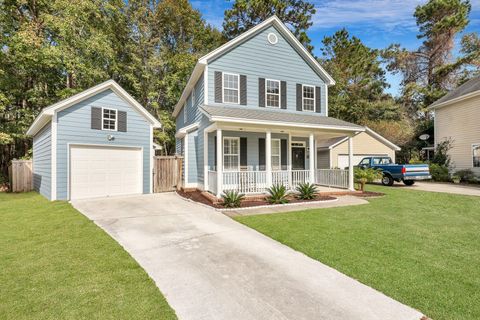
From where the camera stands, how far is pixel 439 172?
17844 mm

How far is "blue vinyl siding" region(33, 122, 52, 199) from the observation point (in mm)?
10656

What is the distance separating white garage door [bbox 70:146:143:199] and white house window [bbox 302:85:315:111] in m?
9.44

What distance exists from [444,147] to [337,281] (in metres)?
21.3

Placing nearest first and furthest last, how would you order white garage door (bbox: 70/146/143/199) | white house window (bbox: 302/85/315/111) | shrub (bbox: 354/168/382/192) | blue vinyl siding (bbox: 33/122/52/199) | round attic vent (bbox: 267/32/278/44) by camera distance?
blue vinyl siding (bbox: 33/122/52/199) → white garage door (bbox: 70/146/143/199) → round attic vent (bbox: 267/32/278/44) → white house window (bbox: 302/85/315/111) → shrub (bbox: 354/168/382/192)

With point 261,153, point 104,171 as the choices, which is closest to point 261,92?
point 261,153

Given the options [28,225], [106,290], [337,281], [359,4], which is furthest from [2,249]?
[359,4]

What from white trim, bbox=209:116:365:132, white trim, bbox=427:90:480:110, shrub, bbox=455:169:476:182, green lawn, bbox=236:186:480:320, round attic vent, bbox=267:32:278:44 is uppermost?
round attic vent, bbox=267:32:278:44

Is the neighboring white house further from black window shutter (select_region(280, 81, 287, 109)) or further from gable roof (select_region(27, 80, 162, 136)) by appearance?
gable roof (select_region(27, 80, 162, 136))

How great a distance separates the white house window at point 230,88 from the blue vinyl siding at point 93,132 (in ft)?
14.5

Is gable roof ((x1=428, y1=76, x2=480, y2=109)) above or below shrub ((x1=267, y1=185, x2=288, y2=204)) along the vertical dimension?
above

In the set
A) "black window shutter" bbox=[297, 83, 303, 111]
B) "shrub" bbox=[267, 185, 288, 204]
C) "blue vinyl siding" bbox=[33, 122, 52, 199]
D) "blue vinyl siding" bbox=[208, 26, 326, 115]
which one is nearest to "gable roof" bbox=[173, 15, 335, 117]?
"blue vinyl siding" bbox=[208, 26, 326, 115]

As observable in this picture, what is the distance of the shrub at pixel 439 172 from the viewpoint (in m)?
17.6

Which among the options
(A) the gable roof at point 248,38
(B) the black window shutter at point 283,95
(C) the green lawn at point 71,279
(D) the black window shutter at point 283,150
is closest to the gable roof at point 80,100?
(A) the gable roof at point 248,38

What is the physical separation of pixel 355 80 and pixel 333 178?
69.2 feet
